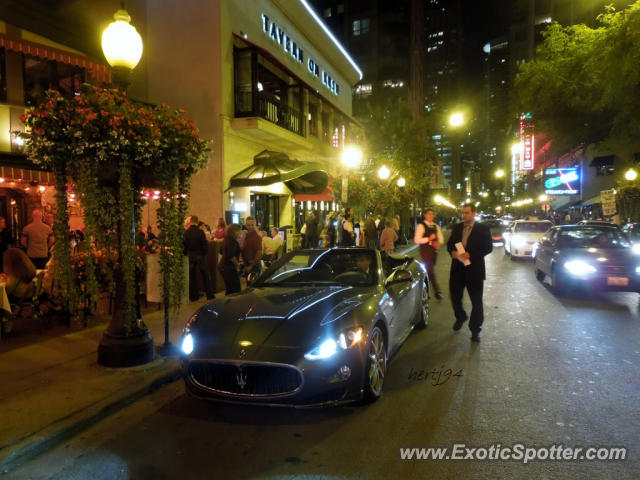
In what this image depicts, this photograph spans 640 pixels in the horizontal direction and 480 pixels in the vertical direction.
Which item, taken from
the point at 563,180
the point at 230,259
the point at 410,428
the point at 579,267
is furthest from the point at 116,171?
the point at 563,180

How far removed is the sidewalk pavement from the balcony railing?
36.7ft

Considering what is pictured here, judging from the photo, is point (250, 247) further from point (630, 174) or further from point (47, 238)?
point (630, 174)

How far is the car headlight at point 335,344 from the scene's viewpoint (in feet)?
13.0

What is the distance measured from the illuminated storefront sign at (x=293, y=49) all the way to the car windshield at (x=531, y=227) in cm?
1262

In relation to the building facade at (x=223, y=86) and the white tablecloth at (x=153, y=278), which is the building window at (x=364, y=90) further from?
the white tablecloth at (x=153, y=278)

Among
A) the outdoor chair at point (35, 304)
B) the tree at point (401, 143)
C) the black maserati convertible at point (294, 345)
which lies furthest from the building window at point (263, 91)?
the black maserati convertible at point (294, 345)

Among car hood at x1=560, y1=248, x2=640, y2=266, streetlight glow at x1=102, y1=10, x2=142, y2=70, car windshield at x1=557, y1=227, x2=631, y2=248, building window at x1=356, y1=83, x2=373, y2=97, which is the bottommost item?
car hood at x1=560, y1=248, x2=640, y2=266

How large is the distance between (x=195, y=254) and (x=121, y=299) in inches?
161

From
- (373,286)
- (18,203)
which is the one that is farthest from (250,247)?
(18,203)

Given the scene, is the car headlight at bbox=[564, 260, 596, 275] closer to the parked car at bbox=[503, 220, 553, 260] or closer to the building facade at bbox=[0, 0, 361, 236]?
the parked car at bbox=[503, 220, 553, 260]

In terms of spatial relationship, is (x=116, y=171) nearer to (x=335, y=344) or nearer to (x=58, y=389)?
(x=58, y=389)

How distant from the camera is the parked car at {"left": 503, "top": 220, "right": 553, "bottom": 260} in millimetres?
17844

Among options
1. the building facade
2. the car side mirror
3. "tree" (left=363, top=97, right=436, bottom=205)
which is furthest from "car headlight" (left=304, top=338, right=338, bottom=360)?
"tree" (left=363, top=97, right=436, bottom=205)

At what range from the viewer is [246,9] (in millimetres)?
17391
